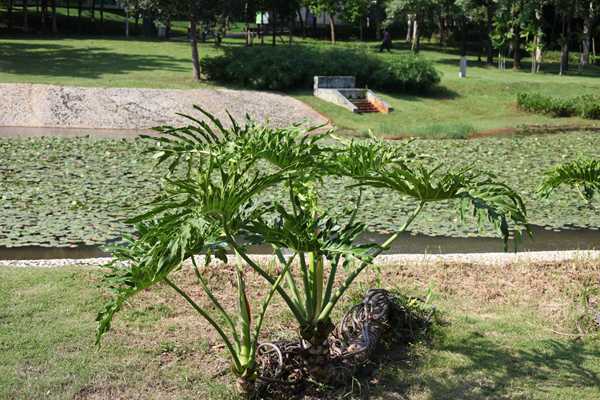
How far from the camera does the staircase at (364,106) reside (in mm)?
27625

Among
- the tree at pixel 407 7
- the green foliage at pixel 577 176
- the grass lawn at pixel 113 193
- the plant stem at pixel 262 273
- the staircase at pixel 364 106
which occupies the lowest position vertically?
the grass lawn at pixel 113 193

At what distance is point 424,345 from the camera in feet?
20.6

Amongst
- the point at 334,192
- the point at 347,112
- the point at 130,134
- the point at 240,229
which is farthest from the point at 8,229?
the point at 347,112

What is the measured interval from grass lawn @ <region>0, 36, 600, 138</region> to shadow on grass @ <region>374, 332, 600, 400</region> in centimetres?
1701

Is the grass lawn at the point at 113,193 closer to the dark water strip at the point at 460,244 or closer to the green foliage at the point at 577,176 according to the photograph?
the dark water strip at the point at 460,244

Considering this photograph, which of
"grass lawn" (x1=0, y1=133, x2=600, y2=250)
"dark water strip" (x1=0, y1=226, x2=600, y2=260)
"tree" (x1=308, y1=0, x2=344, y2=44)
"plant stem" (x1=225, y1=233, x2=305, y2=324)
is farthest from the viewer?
"tree" (x1=308, y1=0, x2=344, y2=44)

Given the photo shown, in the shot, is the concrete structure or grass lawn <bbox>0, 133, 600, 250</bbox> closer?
grass lawn <bbox>0, 133, 600, 250</bbox>

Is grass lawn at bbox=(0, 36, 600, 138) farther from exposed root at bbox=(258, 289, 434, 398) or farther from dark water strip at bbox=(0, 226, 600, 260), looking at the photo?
exposed root at bbox=(258, 289, 434, 398)

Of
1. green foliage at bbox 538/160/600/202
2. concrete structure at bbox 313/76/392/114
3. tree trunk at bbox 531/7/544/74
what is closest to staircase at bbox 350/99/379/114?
concrete structure at bbox 313/76/392/114

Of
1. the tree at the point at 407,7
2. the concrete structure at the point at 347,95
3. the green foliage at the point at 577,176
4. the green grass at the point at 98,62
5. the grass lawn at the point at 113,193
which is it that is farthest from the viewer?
the tree at the point at 407,7

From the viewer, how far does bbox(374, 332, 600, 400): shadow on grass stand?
556cm

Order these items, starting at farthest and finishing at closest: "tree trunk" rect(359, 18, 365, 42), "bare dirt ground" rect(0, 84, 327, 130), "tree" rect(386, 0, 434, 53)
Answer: "tree trunk" rect(359, 18, 365, 42) < "tree" rect(386, 0, 434, 53) < "bare dirt ground" rect(0, 84, 327, 130)

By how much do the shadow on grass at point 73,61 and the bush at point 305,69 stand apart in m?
3.18

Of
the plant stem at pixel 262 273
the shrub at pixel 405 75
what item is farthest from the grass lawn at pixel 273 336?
the shrub at pixel 405 75
